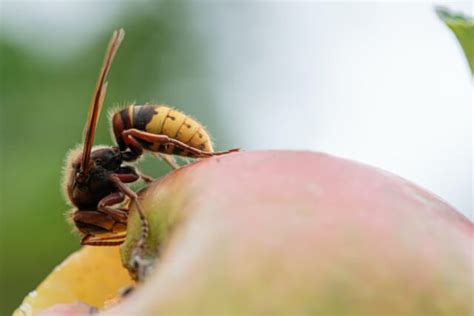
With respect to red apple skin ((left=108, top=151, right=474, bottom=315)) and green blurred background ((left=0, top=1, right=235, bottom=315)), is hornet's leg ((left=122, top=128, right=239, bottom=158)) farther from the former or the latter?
green blurred background ((left=0, top=1, right=235, bottom=315))

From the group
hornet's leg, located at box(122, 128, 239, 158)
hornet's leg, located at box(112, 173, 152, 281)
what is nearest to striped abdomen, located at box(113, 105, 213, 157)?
hornet's leg, located at box(122, 128, 239, 158)

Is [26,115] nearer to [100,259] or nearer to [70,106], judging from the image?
[70,106]

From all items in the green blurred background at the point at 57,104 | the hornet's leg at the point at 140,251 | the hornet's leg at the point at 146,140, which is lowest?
the green blurred background at the point at 57,104

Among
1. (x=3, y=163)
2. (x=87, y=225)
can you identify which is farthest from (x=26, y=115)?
(x=87, y=225)

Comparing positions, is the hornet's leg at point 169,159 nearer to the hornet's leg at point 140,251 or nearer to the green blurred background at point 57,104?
the hornet's leg at point 140,251

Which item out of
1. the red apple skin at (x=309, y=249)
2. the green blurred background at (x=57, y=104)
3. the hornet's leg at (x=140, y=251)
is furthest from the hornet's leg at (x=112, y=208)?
the green blurred background at (x=57, y=104)

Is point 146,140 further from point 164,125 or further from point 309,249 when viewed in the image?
point 309,249

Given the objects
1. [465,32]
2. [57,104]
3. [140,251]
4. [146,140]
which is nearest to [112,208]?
[146,140]
